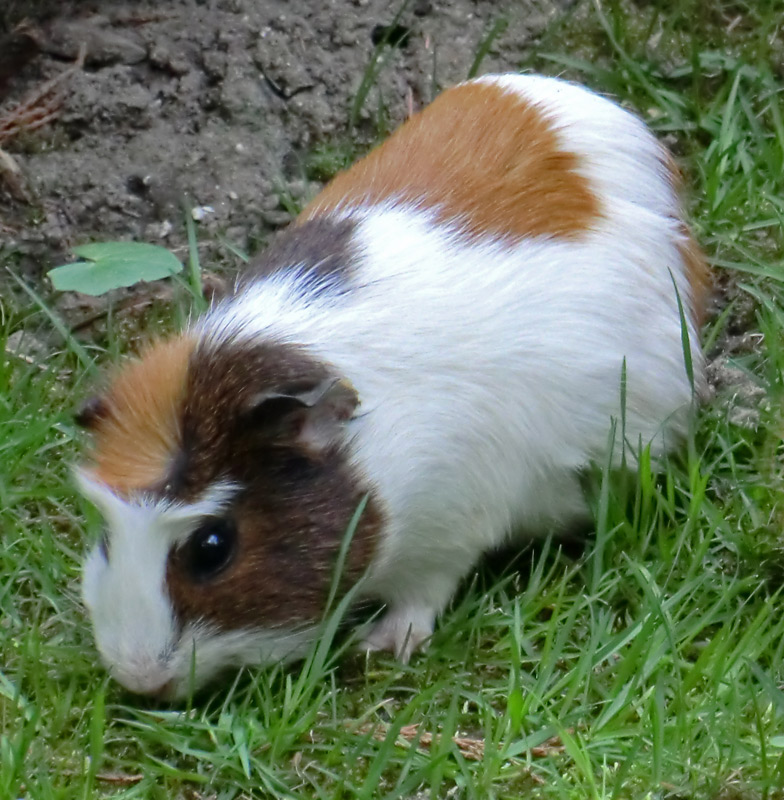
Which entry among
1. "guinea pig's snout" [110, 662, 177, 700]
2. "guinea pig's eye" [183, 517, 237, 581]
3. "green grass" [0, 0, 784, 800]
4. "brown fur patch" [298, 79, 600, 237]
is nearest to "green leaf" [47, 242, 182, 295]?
"green grass" [0, 0, 784, 800]

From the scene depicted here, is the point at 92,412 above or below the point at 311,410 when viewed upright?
below

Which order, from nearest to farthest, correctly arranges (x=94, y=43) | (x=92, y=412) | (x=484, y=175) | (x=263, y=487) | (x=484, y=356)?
1. (x=263, y=487)
2. (x=92, y=412)
3. (x=484, y=356)
4. (x=484, y=175)
5. (x=94, y=43)

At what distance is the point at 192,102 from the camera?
12.9 ft

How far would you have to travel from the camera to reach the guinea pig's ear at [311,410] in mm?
2281

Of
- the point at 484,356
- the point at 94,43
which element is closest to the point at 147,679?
the point at 484,356

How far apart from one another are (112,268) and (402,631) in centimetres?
134

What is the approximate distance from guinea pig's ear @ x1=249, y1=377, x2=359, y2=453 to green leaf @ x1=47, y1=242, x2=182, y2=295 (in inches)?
40.9

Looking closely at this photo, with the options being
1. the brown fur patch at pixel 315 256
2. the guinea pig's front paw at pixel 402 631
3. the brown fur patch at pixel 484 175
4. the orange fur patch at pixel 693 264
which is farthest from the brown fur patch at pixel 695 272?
the guinea pig's front paw at pixel 402 631

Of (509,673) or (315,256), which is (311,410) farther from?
(509,673)

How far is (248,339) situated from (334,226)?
1.51 feet

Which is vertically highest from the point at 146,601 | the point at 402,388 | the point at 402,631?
the point at 402,388

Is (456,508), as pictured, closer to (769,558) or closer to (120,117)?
(769,558)

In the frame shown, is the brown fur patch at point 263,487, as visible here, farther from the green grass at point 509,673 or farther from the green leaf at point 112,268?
the green leaf at point 112,268

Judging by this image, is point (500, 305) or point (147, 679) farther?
point (500, 305)
